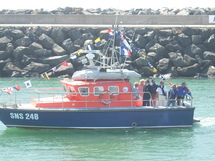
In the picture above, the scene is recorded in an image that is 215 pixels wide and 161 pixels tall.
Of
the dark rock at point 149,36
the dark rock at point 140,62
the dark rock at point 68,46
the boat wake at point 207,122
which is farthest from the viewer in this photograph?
the dark rock at point 149,36

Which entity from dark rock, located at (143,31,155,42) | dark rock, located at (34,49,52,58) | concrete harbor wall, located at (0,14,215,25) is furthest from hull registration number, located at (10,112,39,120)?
concrete harbor wall, located at (0,14,215,25)

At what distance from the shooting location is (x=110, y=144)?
18.5 metres

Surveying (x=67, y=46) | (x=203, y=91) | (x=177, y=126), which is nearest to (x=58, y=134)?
(x=177, y=126)

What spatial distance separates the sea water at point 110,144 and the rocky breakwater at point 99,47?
17.3m

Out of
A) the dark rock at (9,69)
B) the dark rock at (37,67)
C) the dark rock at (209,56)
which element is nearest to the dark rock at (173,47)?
the dark rock at (209,56)

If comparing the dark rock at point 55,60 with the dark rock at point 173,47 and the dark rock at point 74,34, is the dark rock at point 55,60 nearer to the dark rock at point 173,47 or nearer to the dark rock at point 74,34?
the dark rock at point 74,34

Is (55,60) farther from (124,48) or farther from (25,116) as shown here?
(25,116)

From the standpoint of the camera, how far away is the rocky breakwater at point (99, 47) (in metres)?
39.0

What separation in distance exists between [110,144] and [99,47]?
21.6m

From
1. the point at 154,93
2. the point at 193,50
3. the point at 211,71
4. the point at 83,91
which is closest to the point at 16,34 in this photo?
the point at 193,50

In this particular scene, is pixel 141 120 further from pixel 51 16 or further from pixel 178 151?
pixel 51 16

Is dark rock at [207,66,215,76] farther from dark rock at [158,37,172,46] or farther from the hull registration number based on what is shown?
the hull registration number

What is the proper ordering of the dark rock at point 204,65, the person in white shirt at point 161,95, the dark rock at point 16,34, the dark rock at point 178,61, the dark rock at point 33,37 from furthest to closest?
the dark rock at point 16,34, the dark rock at point 33,37, the dark rock at point 204,65, the dark rock at point 178,61, the person in white shirt at point 161,95

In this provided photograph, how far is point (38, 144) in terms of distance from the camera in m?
18.5
